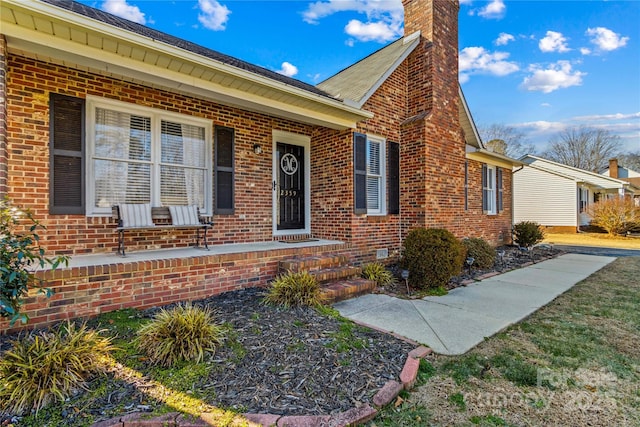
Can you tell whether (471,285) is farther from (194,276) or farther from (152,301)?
(152,301)

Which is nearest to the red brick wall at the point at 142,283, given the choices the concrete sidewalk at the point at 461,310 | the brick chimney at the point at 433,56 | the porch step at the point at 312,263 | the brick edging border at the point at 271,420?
the porch step at the point at 312,263

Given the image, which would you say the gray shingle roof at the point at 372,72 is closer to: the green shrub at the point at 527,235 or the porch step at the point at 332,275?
the porch step at the point at 332,275

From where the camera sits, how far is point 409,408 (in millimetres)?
2334

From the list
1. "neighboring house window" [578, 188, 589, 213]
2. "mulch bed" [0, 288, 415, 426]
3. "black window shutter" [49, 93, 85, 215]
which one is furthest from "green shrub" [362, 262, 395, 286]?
"neighboring house window" [578, 188, 589, 213]

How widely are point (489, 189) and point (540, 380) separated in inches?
387

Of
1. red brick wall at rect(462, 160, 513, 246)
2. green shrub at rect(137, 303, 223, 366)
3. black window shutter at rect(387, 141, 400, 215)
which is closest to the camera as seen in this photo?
green shrub at rect(137, 303, 223, 366)

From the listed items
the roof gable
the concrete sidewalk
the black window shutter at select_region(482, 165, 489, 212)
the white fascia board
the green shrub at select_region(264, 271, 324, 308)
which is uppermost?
the roof gable

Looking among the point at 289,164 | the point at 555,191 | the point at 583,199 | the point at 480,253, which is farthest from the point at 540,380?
the point at 583,199

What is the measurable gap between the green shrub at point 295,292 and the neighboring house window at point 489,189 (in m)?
8.74

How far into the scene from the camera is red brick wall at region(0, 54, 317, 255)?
4031mm

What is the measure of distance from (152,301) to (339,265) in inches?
120

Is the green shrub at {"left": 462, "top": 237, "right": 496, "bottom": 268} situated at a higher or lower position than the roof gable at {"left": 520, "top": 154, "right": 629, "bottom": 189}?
lower

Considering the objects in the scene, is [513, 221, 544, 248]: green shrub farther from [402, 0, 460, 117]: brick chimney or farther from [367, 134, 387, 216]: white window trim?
[367, 134, 387, 216]: white window trim

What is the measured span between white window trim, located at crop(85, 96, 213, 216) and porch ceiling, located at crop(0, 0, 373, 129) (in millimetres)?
465
